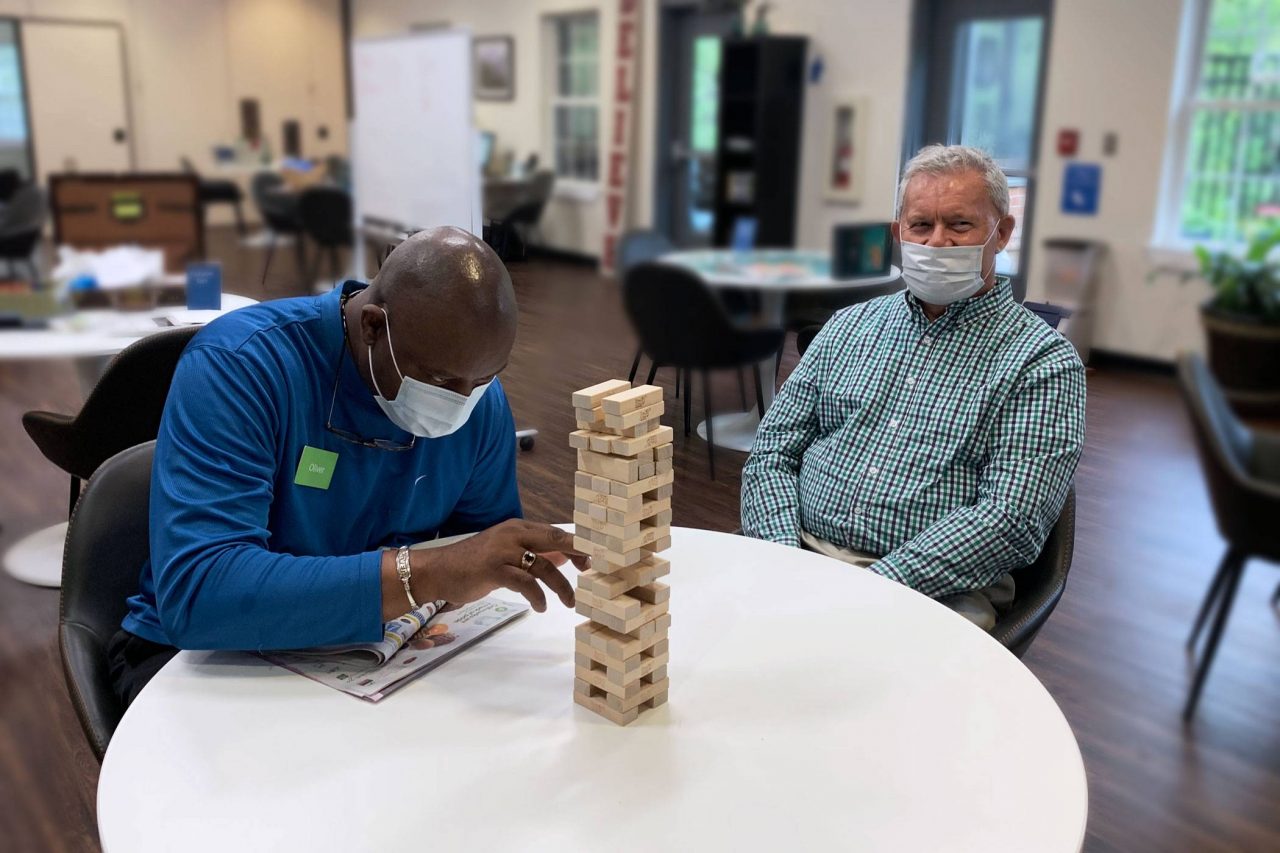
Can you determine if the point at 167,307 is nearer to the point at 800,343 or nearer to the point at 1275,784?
the point at 800,343

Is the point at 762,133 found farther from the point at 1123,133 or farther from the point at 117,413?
the point at 117,413

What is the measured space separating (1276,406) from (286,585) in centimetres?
122

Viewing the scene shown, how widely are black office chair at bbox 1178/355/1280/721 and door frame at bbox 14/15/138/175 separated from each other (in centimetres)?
1100

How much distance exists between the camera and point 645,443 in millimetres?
939

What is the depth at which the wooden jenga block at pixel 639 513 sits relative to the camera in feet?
3.09

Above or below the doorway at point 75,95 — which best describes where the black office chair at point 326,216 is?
→ below

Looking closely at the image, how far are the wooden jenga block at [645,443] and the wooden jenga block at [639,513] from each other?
5cm

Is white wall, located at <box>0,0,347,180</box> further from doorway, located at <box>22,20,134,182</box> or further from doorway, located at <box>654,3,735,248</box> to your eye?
doorway, located at <box>654,3,735,248</box>

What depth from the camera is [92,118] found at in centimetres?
1023

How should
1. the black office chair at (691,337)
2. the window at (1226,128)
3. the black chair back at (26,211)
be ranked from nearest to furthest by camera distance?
1. the black office chair at (691,337)
2. the window at (1226,128)
3. the black chair back at (26,211)

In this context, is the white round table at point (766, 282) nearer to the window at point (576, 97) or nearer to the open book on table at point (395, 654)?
the open book on table at point (395, 654)

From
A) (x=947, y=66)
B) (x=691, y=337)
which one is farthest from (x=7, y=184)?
(x=691, y=337)

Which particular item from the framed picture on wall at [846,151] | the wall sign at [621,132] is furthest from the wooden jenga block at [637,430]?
the wall sign at [621,132]

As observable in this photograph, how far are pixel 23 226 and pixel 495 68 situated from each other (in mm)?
4877
